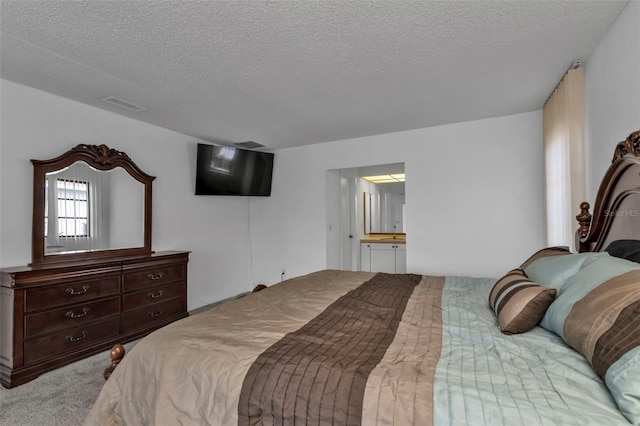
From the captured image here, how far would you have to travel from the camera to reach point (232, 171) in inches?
179

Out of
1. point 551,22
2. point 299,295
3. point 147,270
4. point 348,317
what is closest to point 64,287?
point 147,270

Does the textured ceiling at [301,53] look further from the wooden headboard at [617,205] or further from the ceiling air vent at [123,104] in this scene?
the wooden headboard at [617,205]

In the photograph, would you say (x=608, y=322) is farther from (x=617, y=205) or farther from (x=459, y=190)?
(x=459, y=190)

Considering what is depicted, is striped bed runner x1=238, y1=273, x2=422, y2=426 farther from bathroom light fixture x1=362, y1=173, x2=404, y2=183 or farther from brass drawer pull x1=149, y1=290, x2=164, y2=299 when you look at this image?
bathroom light fixture x1=362, y1=173, x2=404, y2=183

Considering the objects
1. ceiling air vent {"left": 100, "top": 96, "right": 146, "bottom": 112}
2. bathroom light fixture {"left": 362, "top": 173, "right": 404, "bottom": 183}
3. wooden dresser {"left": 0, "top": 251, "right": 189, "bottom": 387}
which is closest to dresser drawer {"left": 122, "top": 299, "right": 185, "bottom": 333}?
wooden dresser {"left": 0, "top": 251, "right": 189, "bottom": 387}

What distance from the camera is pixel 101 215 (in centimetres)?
325

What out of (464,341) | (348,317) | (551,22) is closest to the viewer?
(464,341)

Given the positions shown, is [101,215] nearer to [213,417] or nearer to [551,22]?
[213,417]

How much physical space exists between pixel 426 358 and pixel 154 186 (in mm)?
3691

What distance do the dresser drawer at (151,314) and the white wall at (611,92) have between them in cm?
404

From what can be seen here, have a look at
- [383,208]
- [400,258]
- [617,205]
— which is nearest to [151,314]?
[400,258]

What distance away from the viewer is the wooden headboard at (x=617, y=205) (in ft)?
5.11

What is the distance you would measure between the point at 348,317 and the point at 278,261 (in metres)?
3.49

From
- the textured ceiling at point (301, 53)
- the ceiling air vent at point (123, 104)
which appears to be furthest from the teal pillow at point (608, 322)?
the ceiling air vent at point (123, 104)
